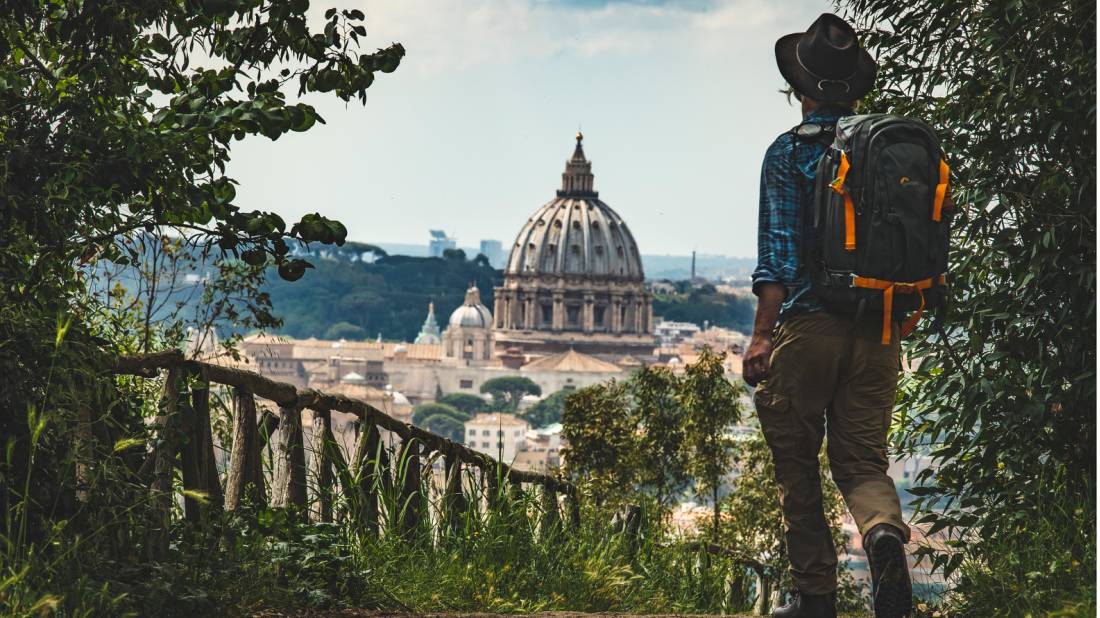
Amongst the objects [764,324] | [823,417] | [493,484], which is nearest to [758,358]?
[764,324]

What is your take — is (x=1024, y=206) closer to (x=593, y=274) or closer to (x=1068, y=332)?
(x=1068, y=332)

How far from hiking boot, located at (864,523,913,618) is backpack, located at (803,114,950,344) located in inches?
13.9

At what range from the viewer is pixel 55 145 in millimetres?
2252

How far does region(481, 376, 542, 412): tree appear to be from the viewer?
9656 cm

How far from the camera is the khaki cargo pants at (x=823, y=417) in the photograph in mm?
2596

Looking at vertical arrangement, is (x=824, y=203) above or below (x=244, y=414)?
above

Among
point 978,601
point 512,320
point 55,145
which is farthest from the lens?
point 512,320

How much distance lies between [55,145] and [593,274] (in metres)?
101

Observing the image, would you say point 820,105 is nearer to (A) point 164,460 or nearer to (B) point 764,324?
(B) point 764,324

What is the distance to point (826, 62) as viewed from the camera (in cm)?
268

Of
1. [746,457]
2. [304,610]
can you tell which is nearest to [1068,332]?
[304,610]

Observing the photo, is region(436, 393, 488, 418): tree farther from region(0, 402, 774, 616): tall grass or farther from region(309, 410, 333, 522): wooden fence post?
region(309, 410, 333, 522): wooden fence post

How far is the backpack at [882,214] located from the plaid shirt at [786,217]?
6 cm

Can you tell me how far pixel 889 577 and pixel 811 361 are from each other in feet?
1.23
